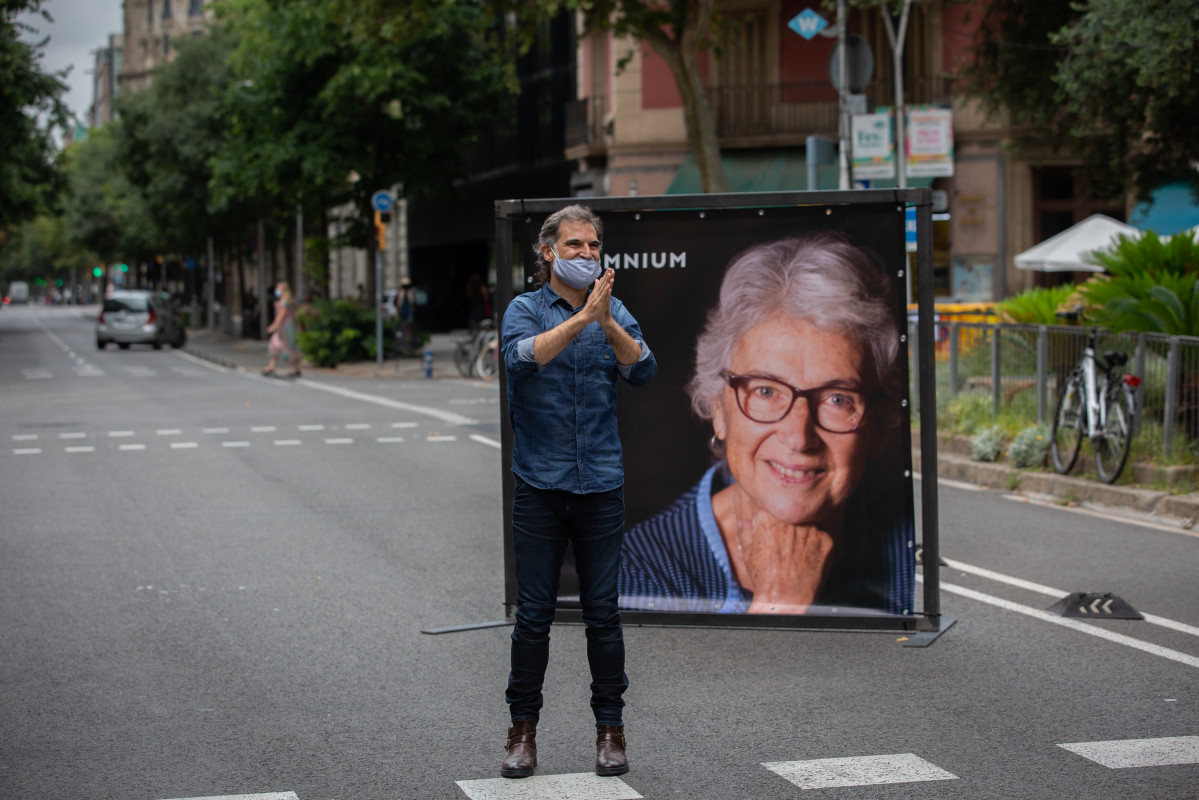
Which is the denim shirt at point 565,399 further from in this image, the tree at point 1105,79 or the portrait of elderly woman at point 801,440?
the tree at point 1105,79

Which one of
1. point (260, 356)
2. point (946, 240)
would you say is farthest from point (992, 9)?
point (260, 356)

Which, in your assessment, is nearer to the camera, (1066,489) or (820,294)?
(820,294)

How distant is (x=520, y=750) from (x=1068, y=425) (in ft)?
27.0

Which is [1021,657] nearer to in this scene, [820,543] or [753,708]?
[820,543]

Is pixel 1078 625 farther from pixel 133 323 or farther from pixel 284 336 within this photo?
pixel 133 323

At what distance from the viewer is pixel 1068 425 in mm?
11766

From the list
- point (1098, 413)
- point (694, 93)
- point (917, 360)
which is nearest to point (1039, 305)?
point (1098, 413)

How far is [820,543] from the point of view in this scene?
21.0 ft

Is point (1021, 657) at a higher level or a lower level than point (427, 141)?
lower

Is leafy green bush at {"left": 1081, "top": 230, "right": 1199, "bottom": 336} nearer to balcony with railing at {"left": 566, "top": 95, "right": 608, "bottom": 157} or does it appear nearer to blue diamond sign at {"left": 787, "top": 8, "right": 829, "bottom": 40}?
blue diamond sign at {"left": 787, "top": 8, "right": 829, "bottom": 40}

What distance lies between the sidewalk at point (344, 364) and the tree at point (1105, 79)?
12.3 metres

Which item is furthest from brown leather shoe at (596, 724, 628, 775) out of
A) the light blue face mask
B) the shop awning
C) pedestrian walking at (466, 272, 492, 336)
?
pedestrian walking at (466, 272, 492, 336)

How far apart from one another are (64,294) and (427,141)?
6085 inches

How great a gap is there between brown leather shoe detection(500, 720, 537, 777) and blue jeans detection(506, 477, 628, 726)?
0.10 feet
